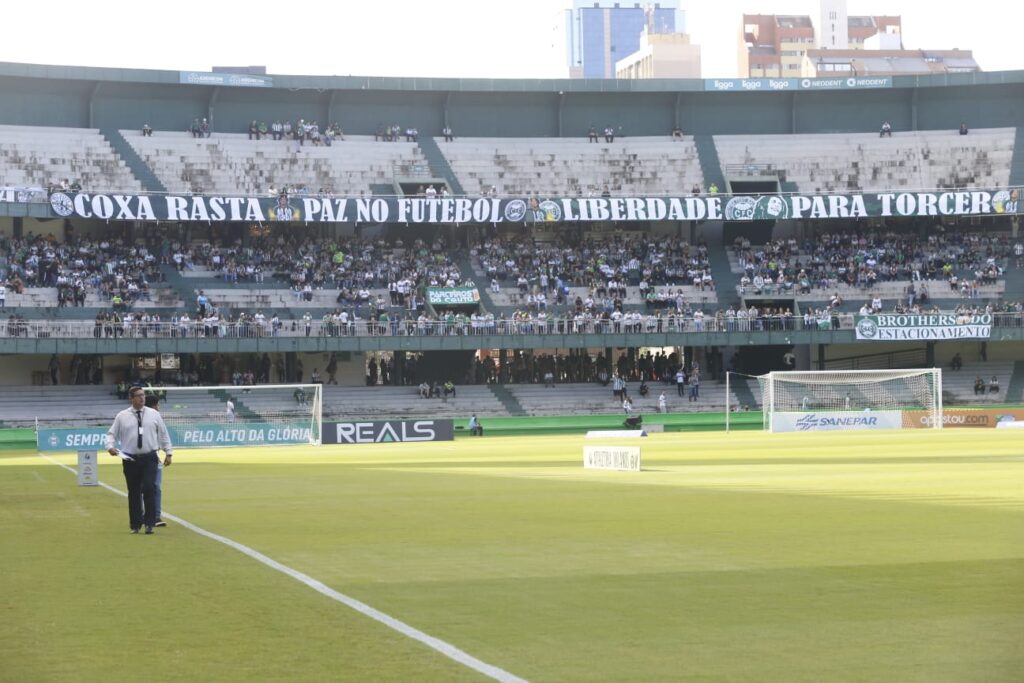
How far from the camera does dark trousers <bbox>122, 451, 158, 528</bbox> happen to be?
18688mm

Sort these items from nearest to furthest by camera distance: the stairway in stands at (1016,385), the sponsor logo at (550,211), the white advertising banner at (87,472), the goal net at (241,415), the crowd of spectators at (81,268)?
the white advertising banner at (87,472), the goal net at (241,415), the crowd of spectators at (81,268), the stairway in stands at (1016,385), the sponsor logo at (550,211)

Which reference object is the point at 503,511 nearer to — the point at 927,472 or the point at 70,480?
the point at 927,472

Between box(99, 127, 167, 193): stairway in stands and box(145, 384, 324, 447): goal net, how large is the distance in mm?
17131

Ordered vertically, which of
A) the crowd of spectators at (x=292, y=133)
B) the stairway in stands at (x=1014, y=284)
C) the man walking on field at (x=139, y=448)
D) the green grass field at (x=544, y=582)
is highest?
the crowd of spectators at (x=292, y=133)

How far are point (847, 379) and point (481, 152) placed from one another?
2797cm

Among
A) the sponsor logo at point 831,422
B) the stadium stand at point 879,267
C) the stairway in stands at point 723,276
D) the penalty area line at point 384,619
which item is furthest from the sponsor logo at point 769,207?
the penalty area line at point 384,619

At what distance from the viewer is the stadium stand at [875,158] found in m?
82.4

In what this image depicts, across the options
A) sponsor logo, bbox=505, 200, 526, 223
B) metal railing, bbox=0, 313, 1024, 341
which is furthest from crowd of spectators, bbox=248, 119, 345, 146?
metal railing, bbox=0, 313, 1024, 341

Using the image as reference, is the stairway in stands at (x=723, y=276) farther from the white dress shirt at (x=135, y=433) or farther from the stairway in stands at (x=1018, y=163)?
the white dress shirt at (x=135, y=433)

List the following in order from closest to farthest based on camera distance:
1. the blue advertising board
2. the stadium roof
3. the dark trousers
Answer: the dark trousers → the blue advertising board → the stadium roof

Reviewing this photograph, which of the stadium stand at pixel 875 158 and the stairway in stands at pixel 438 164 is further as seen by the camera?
the stadium stand at pixel 875 158

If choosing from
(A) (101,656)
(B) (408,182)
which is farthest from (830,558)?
(B) (408,182)

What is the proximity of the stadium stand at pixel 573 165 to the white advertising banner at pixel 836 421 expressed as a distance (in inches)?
849

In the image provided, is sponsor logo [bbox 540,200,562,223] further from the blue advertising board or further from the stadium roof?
the blue advertising board
